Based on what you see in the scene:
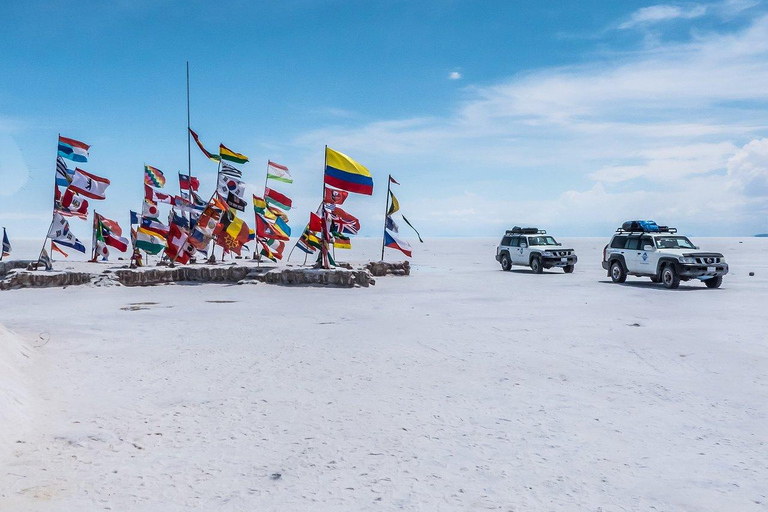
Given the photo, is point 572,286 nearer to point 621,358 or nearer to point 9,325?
point 621,358

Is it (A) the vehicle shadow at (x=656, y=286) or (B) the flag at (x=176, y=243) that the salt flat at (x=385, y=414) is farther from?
(B) the flag at (x=176, y=243)

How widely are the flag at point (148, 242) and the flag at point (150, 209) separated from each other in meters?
1.06

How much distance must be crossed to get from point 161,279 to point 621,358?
19536 millimetres

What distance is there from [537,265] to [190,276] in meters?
16.3

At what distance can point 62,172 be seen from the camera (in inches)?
961

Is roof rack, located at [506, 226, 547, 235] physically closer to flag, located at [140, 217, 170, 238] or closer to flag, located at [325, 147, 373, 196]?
flag, located at [325, 147, 373, 196]

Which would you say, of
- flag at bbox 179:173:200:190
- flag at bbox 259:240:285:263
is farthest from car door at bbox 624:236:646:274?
flag at bbox 179:173:200:190

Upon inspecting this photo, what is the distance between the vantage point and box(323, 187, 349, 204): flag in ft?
85.1

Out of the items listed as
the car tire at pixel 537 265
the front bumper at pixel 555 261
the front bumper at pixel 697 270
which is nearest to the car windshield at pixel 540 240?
the car tire at pixel 537 265

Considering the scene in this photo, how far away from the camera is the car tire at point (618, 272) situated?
24.5m

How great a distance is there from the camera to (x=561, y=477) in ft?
17.4

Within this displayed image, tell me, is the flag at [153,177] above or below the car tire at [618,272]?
above

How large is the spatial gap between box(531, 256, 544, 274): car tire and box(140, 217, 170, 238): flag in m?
17.4

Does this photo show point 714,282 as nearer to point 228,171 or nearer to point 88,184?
point 228,171
